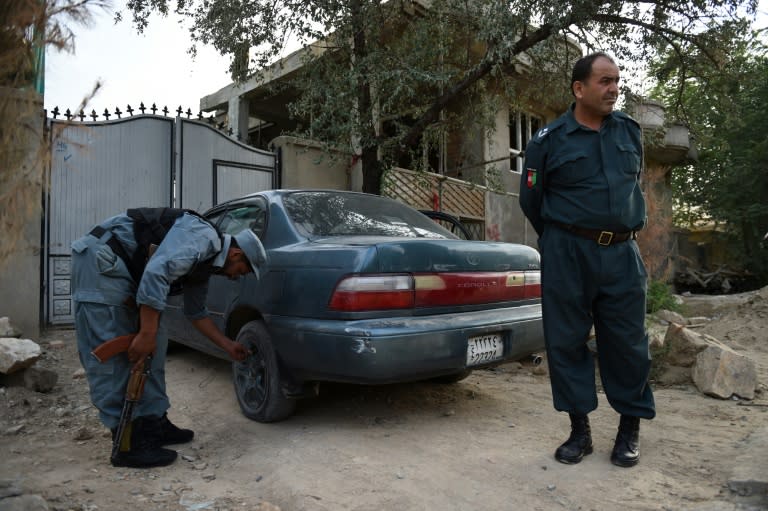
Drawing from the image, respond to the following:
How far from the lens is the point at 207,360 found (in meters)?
4.93

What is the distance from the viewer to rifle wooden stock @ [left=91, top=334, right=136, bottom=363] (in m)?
2.65

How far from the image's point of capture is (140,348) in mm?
2691

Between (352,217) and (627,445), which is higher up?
(352,217)

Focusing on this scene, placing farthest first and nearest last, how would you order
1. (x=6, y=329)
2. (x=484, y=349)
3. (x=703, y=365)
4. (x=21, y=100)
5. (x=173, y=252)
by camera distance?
(x=6, y=329) < (x=703, y=365) < (x=484, y=349) < (x=173, y=252) < (x=21, y=100)

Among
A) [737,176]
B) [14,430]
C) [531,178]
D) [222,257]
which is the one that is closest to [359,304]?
[222,257]

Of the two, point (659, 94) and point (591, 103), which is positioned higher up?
point (659, 94)

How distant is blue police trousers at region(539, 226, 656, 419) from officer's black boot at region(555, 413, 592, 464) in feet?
0.33

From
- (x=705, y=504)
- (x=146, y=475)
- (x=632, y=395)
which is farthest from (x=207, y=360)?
(x=705, y=504)

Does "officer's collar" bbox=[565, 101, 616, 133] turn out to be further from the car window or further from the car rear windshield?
the car window

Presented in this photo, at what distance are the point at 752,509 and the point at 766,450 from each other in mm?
668

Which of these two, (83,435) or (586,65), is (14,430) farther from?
(586,65)

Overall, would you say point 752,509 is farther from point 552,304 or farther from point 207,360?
point 207,360

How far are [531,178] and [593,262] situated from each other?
52cm

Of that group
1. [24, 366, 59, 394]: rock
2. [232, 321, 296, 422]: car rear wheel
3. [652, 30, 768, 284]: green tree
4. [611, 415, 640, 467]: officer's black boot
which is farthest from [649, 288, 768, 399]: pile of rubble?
[652, 30, 768, 284]: green tree
